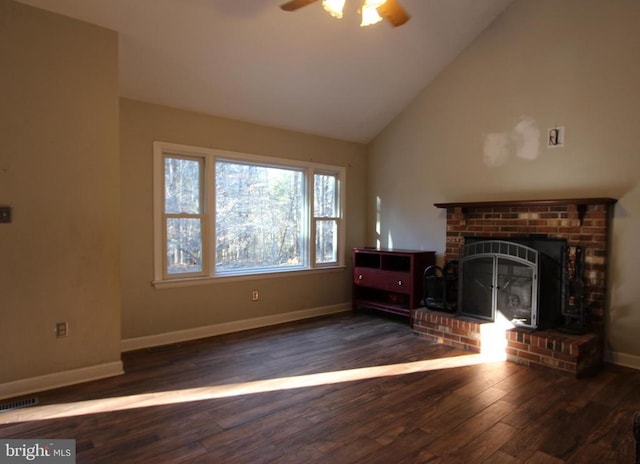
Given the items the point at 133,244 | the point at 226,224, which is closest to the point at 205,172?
the point at 226,224

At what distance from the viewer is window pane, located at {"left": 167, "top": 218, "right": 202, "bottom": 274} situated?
12.9ft

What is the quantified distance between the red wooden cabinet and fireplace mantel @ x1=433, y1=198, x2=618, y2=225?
2.26ft

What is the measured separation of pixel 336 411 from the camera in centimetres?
249

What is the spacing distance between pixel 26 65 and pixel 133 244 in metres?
1.62

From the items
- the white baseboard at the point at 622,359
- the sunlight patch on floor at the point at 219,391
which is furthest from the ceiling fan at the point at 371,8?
the white baseboard at the point at 622,359

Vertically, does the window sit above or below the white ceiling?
below

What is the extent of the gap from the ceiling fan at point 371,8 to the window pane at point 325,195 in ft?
8.80

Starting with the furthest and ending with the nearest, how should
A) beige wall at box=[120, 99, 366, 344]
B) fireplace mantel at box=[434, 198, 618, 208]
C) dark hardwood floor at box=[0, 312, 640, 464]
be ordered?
1. beige wall at box=[120, 99, 366, 344]
2. fireplace mantel at box=[434, 198, 618, 208]
3. dark hardwood floor at box=[0, 312, 640, 464]

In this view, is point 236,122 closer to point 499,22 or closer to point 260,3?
point 260,3

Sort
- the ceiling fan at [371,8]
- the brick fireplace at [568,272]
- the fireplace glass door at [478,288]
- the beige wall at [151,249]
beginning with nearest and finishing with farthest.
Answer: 1. the ceiling fan at [371,8]
2. the brick fireplace at [568,272]
3. the beige wall at [151,249]
4. the fireplace glass door at [478,288]

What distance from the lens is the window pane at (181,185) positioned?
12.7ft

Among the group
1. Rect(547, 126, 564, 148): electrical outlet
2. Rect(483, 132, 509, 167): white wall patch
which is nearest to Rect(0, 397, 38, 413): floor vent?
Rect(483, 132, 509, 167): white wall patch

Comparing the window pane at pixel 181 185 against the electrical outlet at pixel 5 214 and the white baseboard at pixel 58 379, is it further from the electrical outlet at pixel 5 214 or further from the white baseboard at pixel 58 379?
the white baseboard at pixel 58 379

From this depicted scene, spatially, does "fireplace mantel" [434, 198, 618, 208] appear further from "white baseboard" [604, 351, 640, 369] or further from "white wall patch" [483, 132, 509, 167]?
"white baseboard" [604, 351, 640, 369]
